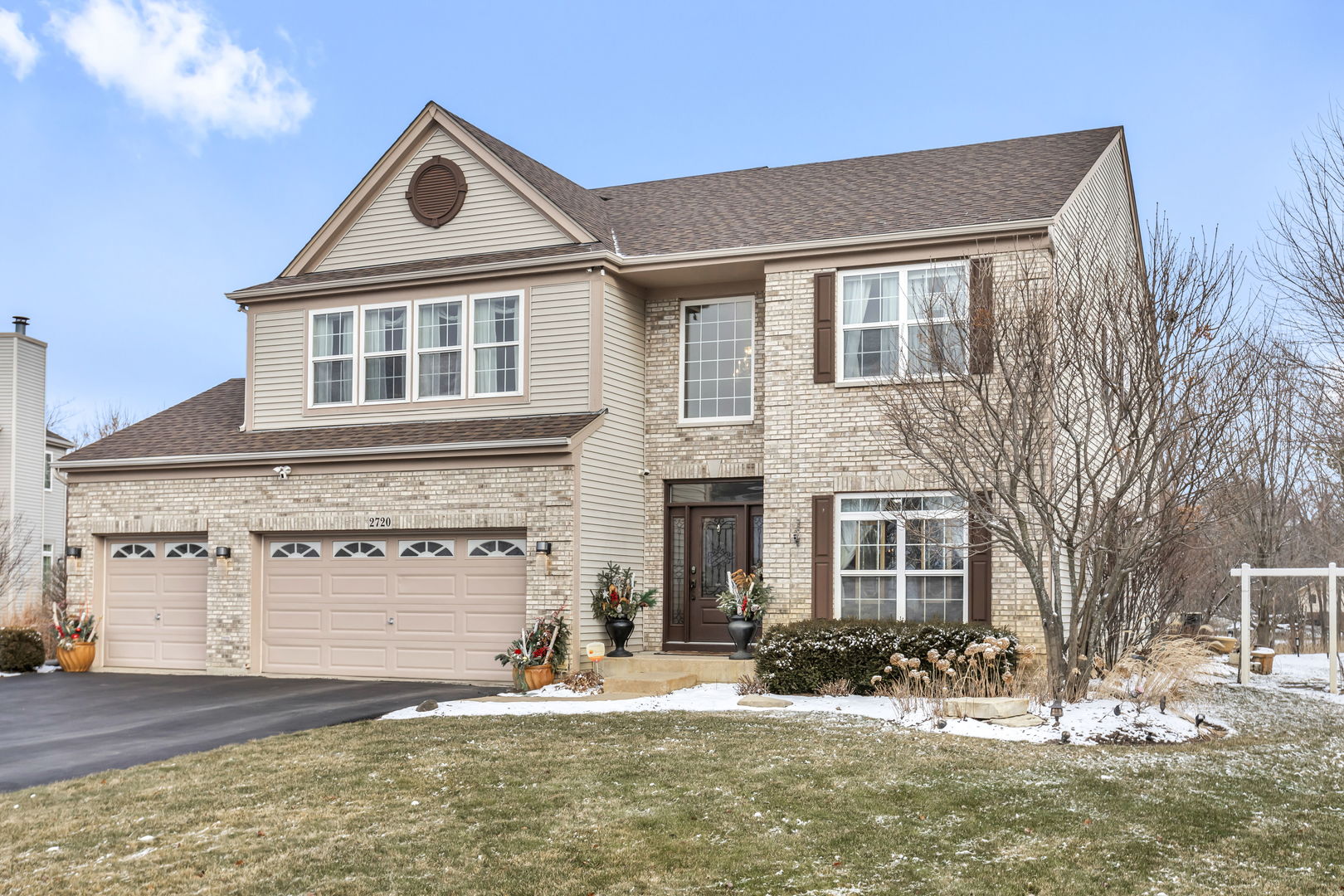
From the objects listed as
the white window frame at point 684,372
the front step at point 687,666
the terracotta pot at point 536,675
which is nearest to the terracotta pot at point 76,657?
the terracotta pot at point 536,675

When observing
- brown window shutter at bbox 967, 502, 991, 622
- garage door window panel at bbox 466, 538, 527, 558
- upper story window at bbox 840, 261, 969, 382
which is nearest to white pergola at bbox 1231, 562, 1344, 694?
brown window shutter at bbox 967, 502, 991, 622

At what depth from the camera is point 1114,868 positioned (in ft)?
23.6

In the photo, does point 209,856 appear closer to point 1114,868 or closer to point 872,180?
point 1114,868

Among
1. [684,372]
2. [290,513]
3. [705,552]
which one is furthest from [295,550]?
[684,372]

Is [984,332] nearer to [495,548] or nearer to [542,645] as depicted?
[542,645]

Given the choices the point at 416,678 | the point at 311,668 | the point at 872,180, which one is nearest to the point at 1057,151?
the point at 872,180

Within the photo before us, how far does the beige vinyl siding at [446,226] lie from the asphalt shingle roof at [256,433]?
2746mm

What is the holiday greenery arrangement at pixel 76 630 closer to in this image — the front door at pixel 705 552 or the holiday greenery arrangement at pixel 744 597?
the front door at pixel 705 552

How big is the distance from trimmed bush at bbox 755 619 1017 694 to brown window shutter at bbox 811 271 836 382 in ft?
11.8

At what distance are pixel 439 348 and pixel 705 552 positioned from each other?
510 centimetres

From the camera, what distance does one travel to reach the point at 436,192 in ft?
63.5

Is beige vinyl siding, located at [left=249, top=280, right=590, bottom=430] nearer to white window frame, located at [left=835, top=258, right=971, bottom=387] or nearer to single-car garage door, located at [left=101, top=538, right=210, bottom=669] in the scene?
single-car garage door, located at [left=101, top=538, right=210, bottom=669]

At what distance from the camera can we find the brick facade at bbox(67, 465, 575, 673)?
16.8 m

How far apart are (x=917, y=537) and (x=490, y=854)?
947cm
